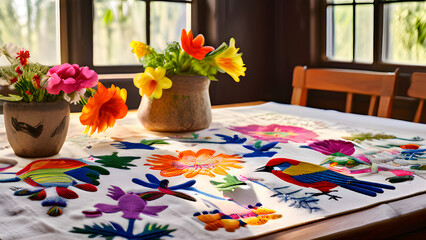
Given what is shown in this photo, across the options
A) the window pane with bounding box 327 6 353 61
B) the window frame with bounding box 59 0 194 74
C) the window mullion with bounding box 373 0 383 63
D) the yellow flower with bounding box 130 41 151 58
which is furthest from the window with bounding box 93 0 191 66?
the yellow flower with bounding box 130 41 151 58

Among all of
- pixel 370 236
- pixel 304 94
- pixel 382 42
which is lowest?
pixel 370 236

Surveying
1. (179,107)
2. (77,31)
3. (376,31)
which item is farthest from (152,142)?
(376,31)

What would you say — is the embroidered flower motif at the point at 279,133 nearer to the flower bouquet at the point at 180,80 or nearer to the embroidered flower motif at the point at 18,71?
the flower bouquet at the point at 180,80

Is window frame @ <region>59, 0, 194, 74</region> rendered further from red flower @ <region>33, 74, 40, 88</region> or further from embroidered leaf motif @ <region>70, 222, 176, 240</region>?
embroidered leaf motif @ <region>70, 222, 176, 240</region>

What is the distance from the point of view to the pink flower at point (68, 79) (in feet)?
3.65

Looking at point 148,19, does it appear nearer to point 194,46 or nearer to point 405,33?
point 405,33

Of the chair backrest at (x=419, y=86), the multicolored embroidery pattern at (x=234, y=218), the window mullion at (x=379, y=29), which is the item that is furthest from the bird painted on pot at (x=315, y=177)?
the window mullion at (x=379, y=29)

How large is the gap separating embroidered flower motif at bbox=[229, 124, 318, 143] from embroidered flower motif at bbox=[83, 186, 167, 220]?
0.58 m

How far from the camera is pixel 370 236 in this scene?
2.56 ft

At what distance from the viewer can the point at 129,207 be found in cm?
83

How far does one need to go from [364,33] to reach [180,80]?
1.63 metres

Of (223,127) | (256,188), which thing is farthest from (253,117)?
(256,188)

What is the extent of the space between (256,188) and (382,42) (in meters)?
1.94

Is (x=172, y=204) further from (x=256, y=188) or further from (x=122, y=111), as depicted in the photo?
(x=122, y=111)
